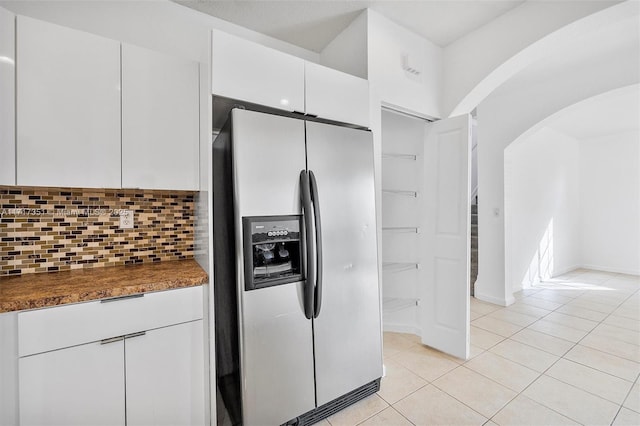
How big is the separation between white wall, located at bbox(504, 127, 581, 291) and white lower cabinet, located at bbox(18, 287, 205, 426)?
3927mm

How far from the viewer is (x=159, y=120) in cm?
184

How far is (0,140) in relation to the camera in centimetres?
143

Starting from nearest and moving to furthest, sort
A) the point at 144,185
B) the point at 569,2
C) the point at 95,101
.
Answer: the point at 95,101 → the point at 144,185 → the point at 569,2

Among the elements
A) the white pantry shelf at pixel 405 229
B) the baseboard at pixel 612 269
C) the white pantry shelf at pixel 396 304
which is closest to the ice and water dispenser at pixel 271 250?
the white pantry shelf at pixel 405 229

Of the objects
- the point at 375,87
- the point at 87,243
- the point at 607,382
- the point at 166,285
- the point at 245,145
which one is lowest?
the point at 607,382

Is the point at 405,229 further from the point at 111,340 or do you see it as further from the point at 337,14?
the point at 111,340

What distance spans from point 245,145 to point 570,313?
14.3ft

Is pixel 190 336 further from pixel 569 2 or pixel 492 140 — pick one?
pixel 492 140

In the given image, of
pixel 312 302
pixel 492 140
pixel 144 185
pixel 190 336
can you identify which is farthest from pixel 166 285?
pixel 492 140

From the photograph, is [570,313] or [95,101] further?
[570,313]

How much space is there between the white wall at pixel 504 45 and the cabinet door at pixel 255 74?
1.61 m

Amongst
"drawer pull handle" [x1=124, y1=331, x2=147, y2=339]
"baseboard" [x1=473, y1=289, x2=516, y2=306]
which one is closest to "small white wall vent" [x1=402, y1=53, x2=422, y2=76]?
"drawer pull handle" [x1=124, y1=331, x2=147, y2=339]

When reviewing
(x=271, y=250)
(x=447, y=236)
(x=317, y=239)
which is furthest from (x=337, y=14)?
(x=447, y=236)

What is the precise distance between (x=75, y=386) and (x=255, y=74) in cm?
178
